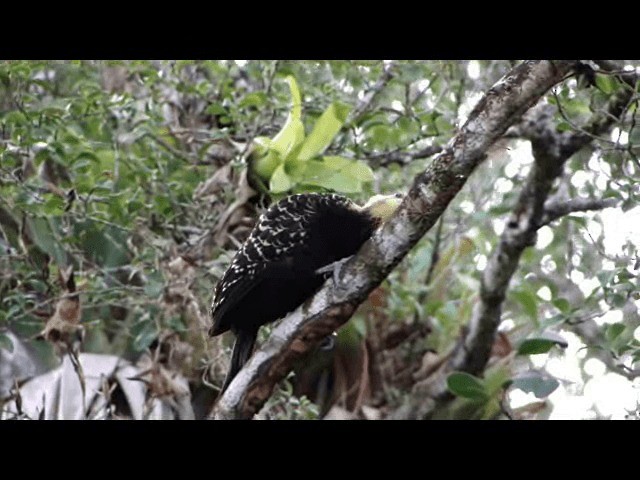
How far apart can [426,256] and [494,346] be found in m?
0.46

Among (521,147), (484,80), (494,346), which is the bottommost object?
(494,346)

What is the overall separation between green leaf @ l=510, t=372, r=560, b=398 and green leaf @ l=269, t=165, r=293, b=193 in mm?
854

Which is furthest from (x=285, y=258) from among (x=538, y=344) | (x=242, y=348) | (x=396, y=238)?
(x=538, y=344)

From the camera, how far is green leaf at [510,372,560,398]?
7.45ft

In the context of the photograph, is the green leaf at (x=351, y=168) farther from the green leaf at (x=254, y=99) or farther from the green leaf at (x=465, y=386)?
the green leaf at (x=465, y=386)

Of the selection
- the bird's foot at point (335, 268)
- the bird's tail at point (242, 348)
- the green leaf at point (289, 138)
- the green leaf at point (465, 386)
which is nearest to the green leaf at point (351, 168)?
the green leaf at point (289, 138)

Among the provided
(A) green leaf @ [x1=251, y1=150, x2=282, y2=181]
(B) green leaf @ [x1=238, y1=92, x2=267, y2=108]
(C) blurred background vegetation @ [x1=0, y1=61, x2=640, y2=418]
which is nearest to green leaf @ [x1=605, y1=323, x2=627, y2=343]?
(C) blurred background vegetation @ [x1=0, y1=61, x2=640, y2=418]

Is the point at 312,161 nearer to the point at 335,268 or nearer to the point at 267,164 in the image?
the point at 267,164

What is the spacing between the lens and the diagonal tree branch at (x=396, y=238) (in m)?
1.98

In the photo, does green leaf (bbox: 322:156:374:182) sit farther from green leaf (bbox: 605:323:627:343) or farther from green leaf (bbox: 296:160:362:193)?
green leaf (bbox: 605:323:627:343)
